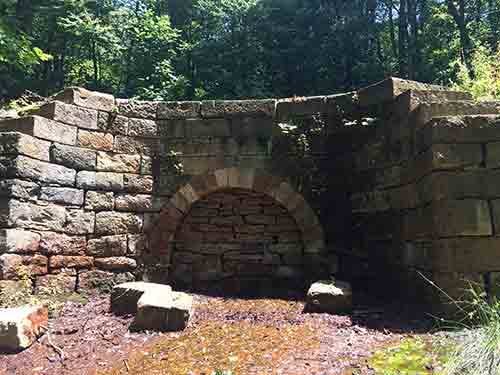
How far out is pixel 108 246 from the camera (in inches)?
205

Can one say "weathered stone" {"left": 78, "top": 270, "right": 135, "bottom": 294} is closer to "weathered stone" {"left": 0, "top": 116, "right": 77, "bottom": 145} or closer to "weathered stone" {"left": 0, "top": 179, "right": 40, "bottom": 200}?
"weathered stone" {"left": 0, "top": 179, "right": 40, "bottom": 200}

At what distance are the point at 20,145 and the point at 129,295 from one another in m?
1.98

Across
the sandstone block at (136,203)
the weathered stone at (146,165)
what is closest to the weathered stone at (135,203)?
the sandstone block at (136,203)

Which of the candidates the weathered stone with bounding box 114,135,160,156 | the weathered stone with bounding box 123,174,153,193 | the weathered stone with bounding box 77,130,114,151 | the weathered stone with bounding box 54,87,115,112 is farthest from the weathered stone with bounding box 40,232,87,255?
the weathered stone with bounding box 54,87,115,112

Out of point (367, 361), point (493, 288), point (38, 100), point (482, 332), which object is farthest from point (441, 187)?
point (38, 100)

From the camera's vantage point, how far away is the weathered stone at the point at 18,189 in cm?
439

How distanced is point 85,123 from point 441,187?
4103 millimetres

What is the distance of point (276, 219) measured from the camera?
5590mm

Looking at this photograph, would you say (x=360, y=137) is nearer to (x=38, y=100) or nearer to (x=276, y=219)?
(x=276, y=219)

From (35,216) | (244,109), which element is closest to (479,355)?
(244,109)

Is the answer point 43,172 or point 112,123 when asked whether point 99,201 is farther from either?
point 112,123

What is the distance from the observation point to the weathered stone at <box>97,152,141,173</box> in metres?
5.25

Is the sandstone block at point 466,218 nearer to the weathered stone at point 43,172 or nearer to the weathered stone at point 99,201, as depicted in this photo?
the weathered stone at point 99,201

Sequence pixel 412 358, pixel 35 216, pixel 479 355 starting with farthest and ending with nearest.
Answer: pixel 35 216 < pixel 412 358 < pixel 479 355
